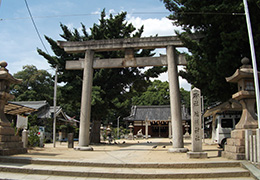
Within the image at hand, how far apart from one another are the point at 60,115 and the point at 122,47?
24476 mm

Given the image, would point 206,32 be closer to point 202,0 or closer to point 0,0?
point 202,0

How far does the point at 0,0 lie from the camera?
847 cm

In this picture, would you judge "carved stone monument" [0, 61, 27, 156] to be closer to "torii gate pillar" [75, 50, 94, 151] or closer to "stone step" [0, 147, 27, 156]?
"stone step" [0, 147, 27, 156]

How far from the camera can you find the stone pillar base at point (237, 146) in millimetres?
7226

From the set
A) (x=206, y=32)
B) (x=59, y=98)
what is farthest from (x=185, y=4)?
(x=59, y=98)

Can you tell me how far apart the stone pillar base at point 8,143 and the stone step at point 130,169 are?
Answer: 1092mm

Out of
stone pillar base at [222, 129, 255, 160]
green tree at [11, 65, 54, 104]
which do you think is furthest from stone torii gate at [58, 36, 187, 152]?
green tree at [11, 65, 54, 104]

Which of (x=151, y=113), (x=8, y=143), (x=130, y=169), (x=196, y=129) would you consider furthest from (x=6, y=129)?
(x=151, y=113)

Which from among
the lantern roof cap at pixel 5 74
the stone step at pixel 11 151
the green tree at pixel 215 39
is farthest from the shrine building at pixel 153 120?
the lantern roof cap at pixel 5 74

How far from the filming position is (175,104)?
1126 cm

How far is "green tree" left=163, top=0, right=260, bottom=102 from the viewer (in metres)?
8.95

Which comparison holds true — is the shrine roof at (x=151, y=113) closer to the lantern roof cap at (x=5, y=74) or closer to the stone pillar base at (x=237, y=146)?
the lantern roof cap at (x=5, y=74)

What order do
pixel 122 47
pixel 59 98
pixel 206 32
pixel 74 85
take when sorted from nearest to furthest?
pixel 206 32 → pixel 122 47 → pixel 74 85 → pixel 59 98

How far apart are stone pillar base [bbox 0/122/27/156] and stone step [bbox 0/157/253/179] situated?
109 centimetres
